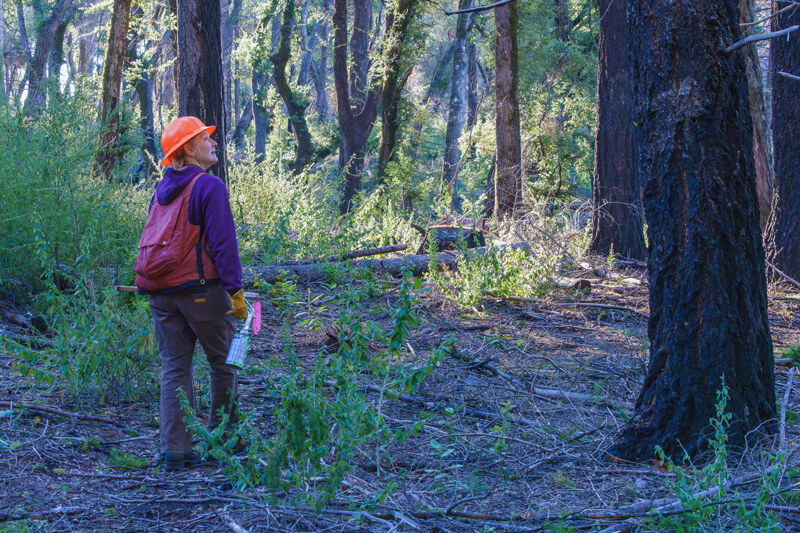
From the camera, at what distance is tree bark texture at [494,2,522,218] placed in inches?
514

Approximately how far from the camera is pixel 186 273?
386 centimetres

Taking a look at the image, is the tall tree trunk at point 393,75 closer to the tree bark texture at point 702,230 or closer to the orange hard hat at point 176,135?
the orange hard hat at point 176,135

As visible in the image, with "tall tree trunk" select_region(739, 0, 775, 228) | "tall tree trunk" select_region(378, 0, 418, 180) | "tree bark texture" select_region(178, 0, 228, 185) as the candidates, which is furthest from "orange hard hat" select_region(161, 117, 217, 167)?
"tall tree trunk" select_region(378, 0, 418, 180)

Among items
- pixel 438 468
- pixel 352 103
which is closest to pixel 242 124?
pixel 352 103

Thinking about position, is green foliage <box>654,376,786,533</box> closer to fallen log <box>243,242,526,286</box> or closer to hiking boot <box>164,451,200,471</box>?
hiking boot <box>164,451,200,471</box>

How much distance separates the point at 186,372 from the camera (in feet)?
13.1

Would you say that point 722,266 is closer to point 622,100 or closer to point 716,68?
point 716,68

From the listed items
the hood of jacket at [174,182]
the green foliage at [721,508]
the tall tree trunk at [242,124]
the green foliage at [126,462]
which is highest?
the tall tree trunk at [242,124]

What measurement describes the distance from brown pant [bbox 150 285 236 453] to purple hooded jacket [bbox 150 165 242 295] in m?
0.15

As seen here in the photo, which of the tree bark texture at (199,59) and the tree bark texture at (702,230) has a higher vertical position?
the tree bark texture at (199,59)

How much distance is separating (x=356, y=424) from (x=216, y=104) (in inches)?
306

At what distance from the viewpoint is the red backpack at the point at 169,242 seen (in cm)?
384

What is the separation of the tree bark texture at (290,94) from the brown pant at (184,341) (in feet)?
47.8

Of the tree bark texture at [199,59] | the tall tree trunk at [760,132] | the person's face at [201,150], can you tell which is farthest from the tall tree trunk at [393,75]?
the person's face at [201,150]
